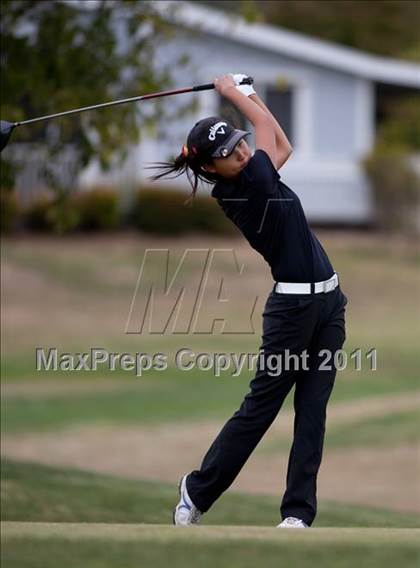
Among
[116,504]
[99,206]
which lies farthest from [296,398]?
[99,206]

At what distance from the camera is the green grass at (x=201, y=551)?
4754mm

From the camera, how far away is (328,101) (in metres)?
30.3

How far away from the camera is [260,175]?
6.04 meters

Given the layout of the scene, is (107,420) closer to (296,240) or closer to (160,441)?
(160,441)

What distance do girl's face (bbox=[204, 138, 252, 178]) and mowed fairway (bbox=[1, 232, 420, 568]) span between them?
1.69 metres

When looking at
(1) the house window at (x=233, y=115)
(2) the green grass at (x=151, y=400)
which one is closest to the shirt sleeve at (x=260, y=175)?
(1) the house window at (x=233, y=115)

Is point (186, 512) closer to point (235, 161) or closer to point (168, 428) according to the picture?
point (235, 161)

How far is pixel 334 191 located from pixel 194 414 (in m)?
14.8

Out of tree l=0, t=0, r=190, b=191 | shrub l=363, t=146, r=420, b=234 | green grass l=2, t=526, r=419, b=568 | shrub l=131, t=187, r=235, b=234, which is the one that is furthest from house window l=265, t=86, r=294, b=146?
green grass l=2, t=526, r=419, b=568

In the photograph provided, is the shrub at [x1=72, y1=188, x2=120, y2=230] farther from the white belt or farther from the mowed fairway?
the white belt

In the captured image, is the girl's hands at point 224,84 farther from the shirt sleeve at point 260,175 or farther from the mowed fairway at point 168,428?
the mowed fairway at point 168,428

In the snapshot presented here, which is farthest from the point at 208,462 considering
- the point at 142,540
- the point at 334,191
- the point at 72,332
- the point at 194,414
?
the point at 334,191

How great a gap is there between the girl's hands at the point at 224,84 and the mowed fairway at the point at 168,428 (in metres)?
2.18

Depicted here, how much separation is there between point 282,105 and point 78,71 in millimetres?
19037
